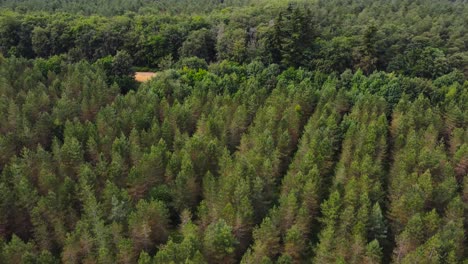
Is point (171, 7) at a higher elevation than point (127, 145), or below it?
higher

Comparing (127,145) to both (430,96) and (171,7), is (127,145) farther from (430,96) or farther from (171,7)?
(171,7)

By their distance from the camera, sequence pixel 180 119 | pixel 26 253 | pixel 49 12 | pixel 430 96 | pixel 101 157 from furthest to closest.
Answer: pixel 49 12 < pixel 430 96 < pixel 180 119 < pixel 101 157 < pixel 26 253

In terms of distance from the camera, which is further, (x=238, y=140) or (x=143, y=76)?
(x=143, y=76)

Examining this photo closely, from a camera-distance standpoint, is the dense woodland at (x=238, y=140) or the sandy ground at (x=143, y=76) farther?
the sandy ground at (x=143, y=76)

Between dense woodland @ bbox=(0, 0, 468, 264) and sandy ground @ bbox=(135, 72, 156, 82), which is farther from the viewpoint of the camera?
sandy ground @ bbox=(135, 72, 156, 82)

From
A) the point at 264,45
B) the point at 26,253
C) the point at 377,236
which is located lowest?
the point at 377,236

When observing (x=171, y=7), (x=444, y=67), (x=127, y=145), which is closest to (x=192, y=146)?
(x=127, y=145)

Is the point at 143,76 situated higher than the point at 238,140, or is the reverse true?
the point at 143,76

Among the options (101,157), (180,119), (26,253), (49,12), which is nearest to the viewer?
(26,253)
